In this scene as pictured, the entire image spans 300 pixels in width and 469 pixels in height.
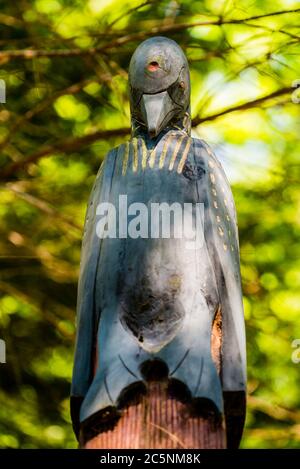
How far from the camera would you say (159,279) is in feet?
11.7

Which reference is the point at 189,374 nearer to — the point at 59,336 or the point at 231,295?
the point at 231,295

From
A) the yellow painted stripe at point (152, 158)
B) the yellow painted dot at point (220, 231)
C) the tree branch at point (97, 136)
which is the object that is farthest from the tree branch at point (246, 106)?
the yellow painted dot at point (220, 231)

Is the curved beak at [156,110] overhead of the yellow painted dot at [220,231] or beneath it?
overhead

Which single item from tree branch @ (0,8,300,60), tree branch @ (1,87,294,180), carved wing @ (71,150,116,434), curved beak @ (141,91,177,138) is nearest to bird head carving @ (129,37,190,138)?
curved beak @ (141,91,177,138)

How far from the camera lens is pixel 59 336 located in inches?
299

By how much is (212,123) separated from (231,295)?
301 centimetres

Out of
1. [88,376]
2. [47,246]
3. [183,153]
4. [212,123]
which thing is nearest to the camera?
[88,376]

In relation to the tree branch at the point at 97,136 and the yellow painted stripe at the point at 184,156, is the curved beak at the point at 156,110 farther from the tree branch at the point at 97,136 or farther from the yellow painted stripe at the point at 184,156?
the tree branch at the point at 97,136

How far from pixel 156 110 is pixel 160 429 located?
1.33m

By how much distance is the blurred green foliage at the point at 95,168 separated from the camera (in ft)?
21.1

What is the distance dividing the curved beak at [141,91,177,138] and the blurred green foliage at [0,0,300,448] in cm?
219

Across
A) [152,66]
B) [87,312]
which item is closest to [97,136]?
[152,66]

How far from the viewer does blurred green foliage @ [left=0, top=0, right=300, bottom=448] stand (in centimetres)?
645
